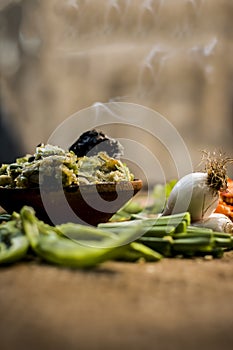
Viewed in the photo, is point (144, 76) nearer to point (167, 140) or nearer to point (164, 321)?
point (167, 140)

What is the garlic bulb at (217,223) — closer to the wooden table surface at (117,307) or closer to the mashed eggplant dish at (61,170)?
the mashed eggplant dish at (61,170)

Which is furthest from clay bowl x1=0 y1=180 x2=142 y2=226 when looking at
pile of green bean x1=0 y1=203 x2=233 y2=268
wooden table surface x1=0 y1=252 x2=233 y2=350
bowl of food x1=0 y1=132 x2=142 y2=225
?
wooden table surface x1=0 y1=252 x2=233 y2=350

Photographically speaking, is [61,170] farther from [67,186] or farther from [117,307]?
[117,307]

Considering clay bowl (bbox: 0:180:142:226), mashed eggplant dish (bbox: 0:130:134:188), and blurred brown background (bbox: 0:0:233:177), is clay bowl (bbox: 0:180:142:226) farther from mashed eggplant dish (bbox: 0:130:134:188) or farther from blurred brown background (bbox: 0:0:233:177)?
blurred brown background (bbox: 0:0:233:177)

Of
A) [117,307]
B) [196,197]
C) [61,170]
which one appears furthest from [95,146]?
[117,307]

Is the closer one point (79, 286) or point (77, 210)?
point (79, 286)

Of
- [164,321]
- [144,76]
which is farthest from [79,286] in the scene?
[144,76]

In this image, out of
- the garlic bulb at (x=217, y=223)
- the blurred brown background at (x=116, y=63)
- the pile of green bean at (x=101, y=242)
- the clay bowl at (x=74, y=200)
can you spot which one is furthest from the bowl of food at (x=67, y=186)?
the blurred brown background at (x=116, y=63)
